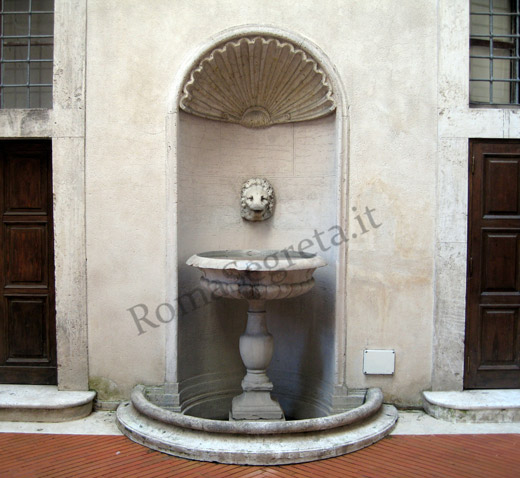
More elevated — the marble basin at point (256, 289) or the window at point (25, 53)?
the window at point (25, 53)

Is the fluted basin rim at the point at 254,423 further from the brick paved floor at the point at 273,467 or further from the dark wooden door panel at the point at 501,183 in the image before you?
the dark wooden door panel at the point at 501,183

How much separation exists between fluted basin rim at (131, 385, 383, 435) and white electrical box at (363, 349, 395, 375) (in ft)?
1.03

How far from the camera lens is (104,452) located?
3.09 meters

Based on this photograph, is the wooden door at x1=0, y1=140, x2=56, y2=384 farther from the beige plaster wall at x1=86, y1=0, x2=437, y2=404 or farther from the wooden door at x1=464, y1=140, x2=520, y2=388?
the wooden door at x1=464, y1=140, x2=520, y2=388

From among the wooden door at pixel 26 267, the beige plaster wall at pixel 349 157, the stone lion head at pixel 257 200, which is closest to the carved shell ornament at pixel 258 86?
the beige plaster wall at pixel 349 157

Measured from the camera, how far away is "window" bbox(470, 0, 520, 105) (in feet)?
13.1

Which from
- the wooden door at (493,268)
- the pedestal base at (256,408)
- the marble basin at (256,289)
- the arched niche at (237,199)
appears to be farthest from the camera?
the wooden door at (493,268)

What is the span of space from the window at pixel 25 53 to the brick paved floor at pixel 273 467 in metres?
2.59

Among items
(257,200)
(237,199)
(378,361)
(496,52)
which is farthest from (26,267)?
(496,52)

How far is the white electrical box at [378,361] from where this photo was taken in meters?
3.65

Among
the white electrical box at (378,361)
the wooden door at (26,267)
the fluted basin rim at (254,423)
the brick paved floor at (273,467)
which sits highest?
the wooden door at (26,267)

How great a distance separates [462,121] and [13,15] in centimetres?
363

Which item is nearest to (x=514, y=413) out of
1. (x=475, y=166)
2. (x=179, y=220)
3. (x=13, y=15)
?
(x=475, y=166)

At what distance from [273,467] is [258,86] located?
8.91ft
